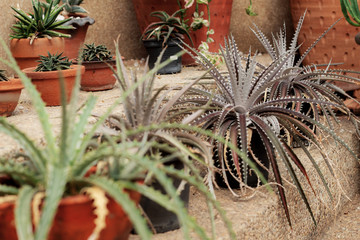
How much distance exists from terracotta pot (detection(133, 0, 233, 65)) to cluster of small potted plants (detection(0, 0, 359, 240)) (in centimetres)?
61

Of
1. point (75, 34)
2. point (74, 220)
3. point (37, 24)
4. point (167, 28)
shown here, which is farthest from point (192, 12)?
point (74, 220)

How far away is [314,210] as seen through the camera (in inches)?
62.9

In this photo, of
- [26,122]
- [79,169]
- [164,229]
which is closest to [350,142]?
[164,229]

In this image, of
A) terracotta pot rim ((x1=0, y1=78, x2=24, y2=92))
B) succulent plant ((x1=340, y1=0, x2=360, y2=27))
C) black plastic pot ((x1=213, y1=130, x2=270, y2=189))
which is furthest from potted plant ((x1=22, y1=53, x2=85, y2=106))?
succulent plant ((x1=340, y1=0, x2=360, y2=27))

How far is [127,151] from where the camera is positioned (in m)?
0.85

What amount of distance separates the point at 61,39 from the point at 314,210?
118 centimetres

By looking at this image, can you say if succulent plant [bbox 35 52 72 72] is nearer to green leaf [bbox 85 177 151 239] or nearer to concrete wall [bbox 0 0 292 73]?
concrete wall [bbox 0 0 292 73]

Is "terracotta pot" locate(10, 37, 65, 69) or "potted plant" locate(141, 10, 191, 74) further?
"potted plant" locate(141, 10, 191, 74)

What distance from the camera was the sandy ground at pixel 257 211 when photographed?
122 centimetres

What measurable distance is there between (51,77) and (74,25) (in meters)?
0.64

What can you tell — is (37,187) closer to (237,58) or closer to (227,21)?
(237,58)

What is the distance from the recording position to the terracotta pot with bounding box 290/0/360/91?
2295 millimetres

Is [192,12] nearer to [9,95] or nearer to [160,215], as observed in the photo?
[9,95]

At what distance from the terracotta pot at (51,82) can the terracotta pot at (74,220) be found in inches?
34.1
